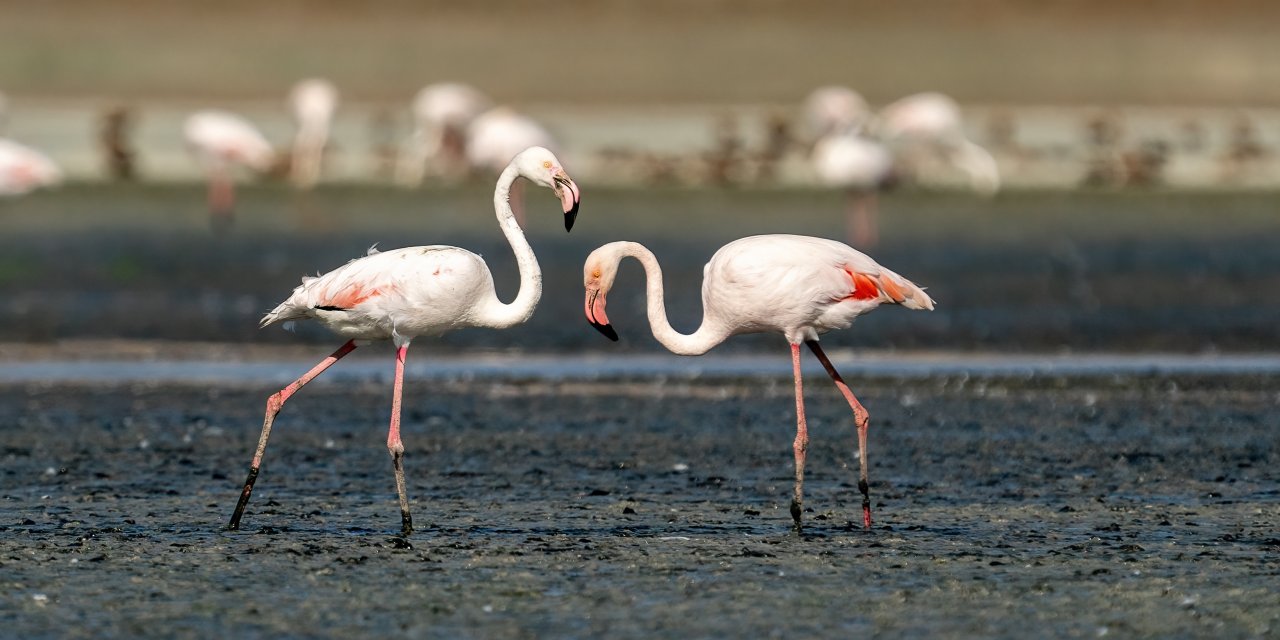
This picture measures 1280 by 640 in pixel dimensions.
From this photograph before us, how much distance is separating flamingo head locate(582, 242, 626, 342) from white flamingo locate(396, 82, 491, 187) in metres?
19.2

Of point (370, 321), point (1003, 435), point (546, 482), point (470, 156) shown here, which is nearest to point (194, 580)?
point (370, 321)

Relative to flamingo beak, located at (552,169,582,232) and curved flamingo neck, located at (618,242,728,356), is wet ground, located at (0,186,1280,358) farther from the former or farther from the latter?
flamingo beak, located at (552,169,582,232)

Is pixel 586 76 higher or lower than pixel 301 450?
higher

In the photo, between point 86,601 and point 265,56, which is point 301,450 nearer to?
point 86,601

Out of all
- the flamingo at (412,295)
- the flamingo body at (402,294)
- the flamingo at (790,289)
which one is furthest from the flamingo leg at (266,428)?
the flamingo at (790,289)

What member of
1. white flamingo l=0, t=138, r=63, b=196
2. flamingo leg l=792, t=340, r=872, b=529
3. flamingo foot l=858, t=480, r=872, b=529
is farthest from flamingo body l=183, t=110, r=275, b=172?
flamingo foot l=858, t=480, r=872, b=529

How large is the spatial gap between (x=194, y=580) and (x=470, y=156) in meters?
18.3

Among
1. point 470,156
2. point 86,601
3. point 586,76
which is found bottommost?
point 86,601

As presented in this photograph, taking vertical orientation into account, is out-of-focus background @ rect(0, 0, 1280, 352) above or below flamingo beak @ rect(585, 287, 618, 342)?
above

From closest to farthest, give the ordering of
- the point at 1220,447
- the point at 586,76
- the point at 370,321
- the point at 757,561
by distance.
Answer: the point at 757,561
the point at 370,321
the point at 1220,447
the point at 586,76

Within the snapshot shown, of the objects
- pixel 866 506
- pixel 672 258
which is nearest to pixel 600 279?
pixel 866 506

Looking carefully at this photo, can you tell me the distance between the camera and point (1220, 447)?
362 inches

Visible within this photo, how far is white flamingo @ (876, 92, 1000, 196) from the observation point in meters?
25.2

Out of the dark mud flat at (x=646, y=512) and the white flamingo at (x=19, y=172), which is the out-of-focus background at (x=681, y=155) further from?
the dark mud flat at (x=646, y=512)
